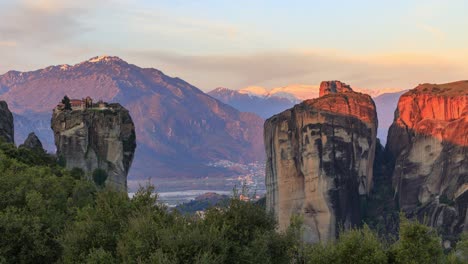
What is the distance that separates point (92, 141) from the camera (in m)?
119

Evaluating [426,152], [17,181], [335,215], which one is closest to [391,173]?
[426,152]

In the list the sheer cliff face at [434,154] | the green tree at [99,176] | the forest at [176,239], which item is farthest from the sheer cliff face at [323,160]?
the forest at [176,239]

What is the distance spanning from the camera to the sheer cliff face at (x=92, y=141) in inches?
4621

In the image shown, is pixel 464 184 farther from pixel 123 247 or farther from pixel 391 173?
pixel 123 247

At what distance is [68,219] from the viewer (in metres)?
54.6

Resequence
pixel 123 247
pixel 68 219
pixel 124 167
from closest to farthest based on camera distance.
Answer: pixel 123 247, pixel 68 219, pixel 124 167

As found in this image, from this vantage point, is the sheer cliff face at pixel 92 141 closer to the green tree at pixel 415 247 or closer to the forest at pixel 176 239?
the forest at pixel 176 239

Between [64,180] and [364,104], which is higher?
[364,104]

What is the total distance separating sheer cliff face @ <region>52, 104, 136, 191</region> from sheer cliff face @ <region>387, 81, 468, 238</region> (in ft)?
257

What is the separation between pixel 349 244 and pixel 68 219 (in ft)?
79.1

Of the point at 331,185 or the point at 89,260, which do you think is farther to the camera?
the point at 331,185

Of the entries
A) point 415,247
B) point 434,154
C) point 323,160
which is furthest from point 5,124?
point 434,154

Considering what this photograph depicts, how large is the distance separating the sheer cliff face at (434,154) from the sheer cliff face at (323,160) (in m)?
9.99

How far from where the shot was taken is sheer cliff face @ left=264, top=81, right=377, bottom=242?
168m
